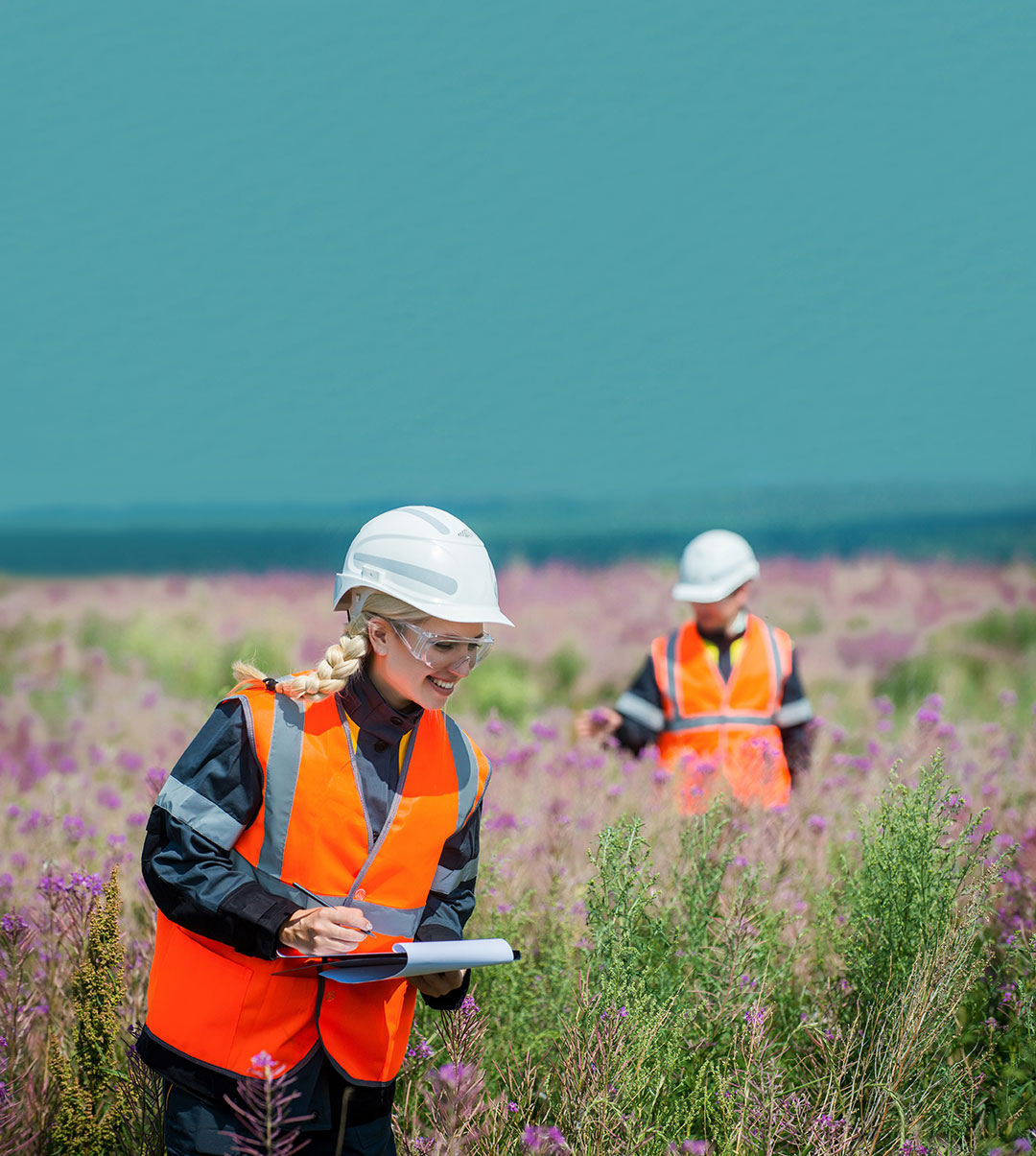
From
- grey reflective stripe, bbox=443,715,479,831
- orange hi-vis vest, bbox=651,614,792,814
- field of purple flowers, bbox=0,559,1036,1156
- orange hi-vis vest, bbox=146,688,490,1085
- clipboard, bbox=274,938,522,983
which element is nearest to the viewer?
clipboard, bbox=274,938,522,983

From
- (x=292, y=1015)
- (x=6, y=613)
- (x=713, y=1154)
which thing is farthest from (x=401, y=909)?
(x=6, y=613)

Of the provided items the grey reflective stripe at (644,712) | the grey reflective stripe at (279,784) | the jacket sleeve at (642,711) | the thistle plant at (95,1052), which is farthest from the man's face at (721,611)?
the grey reflective stripe at (279,784)

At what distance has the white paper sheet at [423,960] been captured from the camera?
91.2 inches

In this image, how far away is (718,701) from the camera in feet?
20.0

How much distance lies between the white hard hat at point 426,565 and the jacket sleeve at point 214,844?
17.3 inches

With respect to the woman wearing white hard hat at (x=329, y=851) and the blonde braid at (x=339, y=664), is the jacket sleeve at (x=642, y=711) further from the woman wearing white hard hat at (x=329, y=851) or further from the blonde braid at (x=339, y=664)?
the blonde braid at (x=339, y=664)

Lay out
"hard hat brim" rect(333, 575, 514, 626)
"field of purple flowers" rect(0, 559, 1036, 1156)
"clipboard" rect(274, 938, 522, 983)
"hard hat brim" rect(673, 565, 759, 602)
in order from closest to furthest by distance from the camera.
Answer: "clipboard" rect(274, 938, 522, 983) → "hard hat brim" rect(333, 575, 514, 626) → "field of purple flowers" rect(0, 559, 1036, 1156) → "hard hat brim" rect(673, 565, 759, 602)

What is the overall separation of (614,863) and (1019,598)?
13076 millimetres

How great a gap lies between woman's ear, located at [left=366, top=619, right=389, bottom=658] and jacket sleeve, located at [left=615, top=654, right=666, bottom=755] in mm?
3670

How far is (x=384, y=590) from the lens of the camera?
2609 mm

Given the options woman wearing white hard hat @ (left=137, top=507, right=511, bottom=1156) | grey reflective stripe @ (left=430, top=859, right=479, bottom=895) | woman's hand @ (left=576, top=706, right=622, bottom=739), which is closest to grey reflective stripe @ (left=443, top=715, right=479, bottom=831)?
woman wearing white hard hat @ (left=137, top=507, right=511, bottom=1156)

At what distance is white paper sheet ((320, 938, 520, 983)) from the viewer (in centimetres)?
232

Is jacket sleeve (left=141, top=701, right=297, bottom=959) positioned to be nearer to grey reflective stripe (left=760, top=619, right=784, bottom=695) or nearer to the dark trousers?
the dark trousers

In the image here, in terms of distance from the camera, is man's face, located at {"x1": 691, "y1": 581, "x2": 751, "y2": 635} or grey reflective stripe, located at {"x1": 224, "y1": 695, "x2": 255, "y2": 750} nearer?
grey reflective stripe, located at {"x1": 224, "y1": 695, "x2": 255, "y2": 750}
